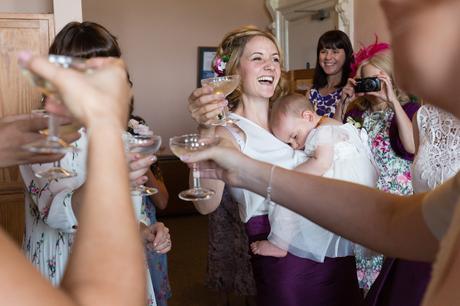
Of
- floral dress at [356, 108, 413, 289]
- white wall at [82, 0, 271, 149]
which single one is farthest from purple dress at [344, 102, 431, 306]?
white wall at [82, 0, 271, 149]

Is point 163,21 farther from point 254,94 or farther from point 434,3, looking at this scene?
point 434,3

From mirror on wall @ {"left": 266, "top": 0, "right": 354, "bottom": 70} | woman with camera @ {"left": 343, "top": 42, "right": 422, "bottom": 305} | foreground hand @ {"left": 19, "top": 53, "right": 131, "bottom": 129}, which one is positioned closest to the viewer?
foreground hand @ {"left": 19, "top": 53, "right": 131, "bottom": 129}

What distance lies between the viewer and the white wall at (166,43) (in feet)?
19.7

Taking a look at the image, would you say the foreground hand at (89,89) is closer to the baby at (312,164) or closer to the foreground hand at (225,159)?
the foreground hand at (225,159)

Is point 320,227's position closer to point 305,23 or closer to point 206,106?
point 206,106

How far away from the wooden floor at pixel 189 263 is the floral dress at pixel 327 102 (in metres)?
1.54

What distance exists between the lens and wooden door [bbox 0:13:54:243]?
10.6ft

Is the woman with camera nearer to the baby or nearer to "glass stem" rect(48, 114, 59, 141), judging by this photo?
the baby

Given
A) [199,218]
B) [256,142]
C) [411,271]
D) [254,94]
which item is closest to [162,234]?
[256,142]

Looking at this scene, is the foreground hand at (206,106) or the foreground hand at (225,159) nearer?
the foreground hand at (225,159)

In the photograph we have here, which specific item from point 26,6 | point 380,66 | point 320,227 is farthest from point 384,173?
point 26,6

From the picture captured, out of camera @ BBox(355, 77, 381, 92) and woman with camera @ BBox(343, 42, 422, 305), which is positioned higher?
camera @ BBox(355, 77, 381, 92)

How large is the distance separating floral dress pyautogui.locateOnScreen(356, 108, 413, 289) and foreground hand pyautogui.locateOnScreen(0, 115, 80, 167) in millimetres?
1917

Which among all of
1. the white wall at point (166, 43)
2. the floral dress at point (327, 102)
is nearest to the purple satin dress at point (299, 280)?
the floral dress at point (327, 102)
